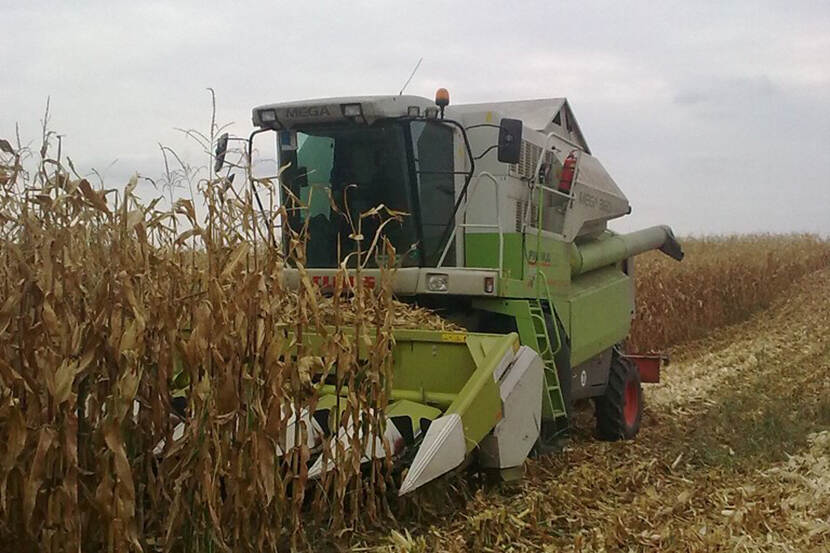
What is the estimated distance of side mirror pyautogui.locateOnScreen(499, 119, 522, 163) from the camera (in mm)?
5258

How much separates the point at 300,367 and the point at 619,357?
179 inches

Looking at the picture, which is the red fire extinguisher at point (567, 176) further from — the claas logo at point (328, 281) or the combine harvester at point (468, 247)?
the claas logo at point (328, 281)

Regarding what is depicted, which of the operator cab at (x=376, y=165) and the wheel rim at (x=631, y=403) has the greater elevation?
the operator cab at (x=376, y=165)

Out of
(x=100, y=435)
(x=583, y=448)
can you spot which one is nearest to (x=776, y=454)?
(x=583, y=448)

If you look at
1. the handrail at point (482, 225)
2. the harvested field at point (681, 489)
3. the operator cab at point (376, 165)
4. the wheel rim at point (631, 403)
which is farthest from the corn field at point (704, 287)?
the operator cab at point (376, 165)

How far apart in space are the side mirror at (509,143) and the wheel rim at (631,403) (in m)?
2.86

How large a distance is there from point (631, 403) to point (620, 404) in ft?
1.33

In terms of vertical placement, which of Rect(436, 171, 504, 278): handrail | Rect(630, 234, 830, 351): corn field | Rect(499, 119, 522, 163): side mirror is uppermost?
Rect(499, 119, 522, 163): side mirror

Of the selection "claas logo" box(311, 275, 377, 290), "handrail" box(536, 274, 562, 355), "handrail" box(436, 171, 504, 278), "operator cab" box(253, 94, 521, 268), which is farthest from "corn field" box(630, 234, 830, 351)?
"claas logo" box(311, 275, 377, 290)

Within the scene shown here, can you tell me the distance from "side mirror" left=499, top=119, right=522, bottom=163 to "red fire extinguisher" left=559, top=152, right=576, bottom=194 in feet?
4.68

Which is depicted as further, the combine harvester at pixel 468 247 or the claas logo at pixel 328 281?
the claas logo at pixel 328 281

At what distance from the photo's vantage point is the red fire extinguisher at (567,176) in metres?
6.61

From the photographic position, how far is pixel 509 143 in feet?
17.3

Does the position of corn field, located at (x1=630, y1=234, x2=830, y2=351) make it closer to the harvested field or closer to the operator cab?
the harvested field
